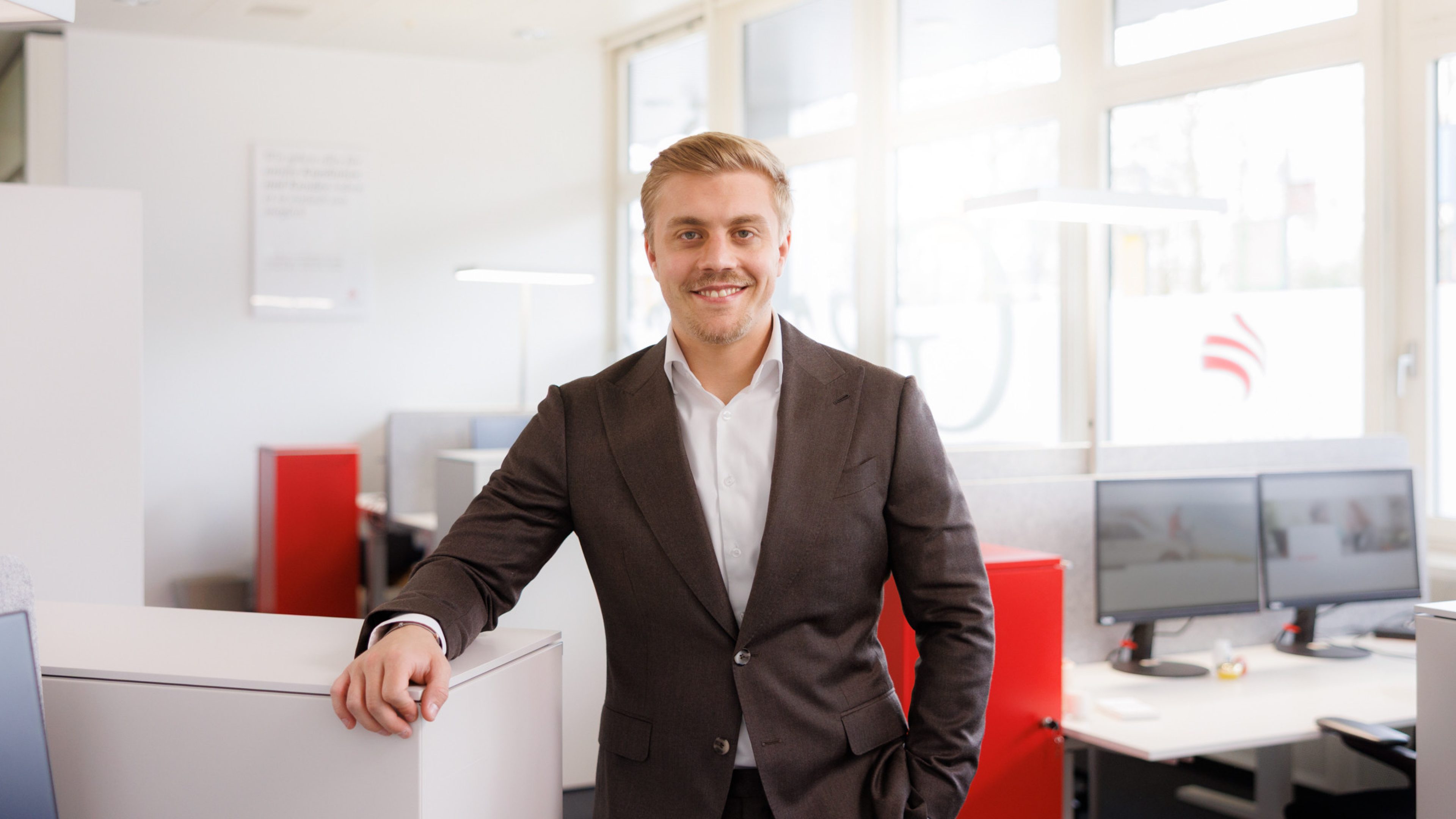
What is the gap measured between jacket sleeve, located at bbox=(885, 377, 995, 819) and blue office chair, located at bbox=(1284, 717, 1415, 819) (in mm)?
1303

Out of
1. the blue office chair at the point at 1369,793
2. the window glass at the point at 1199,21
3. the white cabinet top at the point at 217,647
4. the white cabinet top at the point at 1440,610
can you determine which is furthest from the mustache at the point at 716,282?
the window glass at the point at 1199,21

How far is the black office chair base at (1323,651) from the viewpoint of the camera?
2.81 metres

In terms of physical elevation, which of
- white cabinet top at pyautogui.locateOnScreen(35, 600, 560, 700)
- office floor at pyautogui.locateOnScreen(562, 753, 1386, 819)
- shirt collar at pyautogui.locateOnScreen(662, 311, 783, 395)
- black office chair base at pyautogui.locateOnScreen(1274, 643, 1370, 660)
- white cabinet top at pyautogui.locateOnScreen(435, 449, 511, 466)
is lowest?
office floor at pyautogui.locateOnScreen(562, 753, 1386, 819)

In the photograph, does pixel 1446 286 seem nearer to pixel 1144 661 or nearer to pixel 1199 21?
pixel 1199 21

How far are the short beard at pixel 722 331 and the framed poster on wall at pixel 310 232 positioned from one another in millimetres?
4617

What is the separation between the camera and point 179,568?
17.3ft

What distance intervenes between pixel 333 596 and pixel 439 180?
83.0 inches

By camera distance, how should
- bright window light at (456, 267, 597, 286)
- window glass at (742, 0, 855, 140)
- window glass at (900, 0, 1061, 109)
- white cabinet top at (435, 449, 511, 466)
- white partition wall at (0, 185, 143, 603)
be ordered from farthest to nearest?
window glass at (742, 0, 855, 140), bright window light at (456, 267, 597, 286), window glass at (900, 0, 1061, 109), white cabinet top at (435, 449, 511, 466), white partition wall at (0, 185, 143, 603)

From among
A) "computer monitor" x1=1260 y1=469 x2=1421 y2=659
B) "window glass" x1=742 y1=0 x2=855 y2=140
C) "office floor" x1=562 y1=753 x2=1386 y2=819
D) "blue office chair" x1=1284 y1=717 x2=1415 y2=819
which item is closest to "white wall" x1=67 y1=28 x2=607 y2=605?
"window glass" x1=742 y1=0 x2=855 y2=140

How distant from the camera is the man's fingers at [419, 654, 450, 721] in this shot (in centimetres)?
97

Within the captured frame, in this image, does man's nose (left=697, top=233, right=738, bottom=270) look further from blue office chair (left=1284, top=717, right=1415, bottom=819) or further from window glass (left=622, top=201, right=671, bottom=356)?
window glass (left=622, top=201, right=671, bottom=356)

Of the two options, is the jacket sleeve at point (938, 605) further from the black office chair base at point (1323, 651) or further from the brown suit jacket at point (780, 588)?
the black office chair base at point (1323, 651)

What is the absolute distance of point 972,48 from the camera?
451 centimetres

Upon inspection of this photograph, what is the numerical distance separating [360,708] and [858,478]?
0.55m
